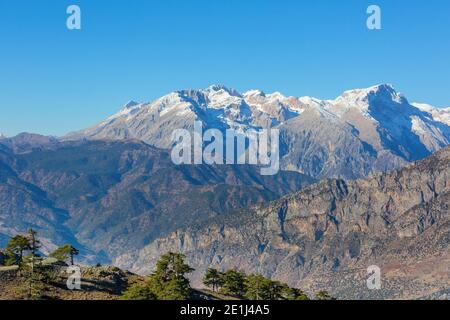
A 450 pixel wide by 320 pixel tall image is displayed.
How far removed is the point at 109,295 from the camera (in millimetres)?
137250

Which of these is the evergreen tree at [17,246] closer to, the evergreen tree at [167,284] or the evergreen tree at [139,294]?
the evergreen tree at [167,284]

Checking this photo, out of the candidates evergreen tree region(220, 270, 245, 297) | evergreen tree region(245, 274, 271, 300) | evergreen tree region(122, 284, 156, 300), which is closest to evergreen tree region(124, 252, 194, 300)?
evergreen tree region(122, 284, 156, 300)

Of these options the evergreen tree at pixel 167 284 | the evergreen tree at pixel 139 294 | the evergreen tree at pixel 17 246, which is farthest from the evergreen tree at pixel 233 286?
the evergreen tree at pixel 139 294

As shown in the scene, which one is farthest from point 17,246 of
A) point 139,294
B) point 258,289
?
point 258,289

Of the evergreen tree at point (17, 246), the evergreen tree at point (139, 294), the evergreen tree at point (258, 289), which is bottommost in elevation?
the evergreen tree at point (139, 294)

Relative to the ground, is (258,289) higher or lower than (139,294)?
higher

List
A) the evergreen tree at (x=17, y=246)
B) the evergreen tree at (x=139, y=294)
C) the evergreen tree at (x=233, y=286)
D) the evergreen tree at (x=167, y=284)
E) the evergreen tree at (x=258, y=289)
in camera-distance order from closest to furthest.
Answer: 1. the evergreen tree at (x=139, y=294)
2. the evergreen tree at (x=167, y=284)
3. the evergreen tree at (x=17, y=246)
4. the evergreen tree at (x=258, y=289)
5. the evergreen tree at (x=233, y=286)

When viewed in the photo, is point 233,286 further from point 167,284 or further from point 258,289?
point 167,284

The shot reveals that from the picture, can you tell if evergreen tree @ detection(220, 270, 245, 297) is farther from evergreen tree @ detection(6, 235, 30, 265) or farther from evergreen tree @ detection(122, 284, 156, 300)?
evergreen tree @ detection(122, 284, 156, 300)
